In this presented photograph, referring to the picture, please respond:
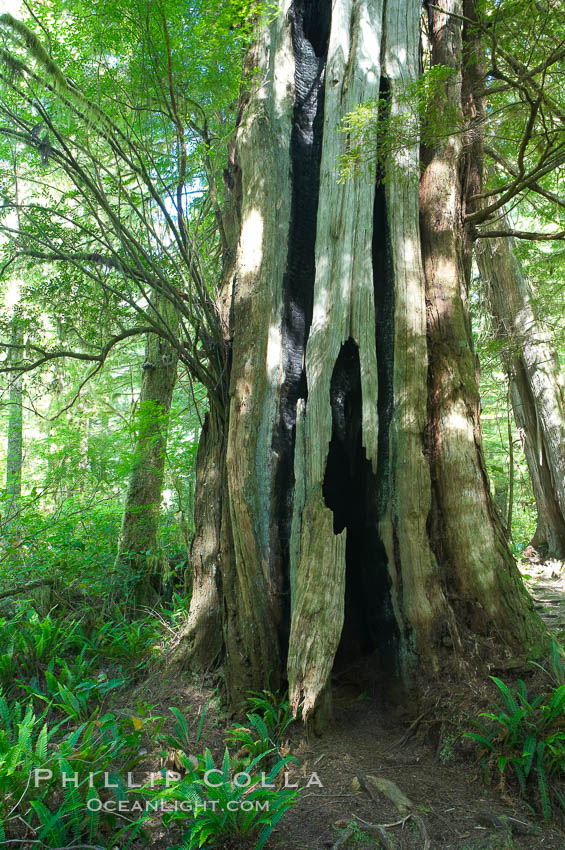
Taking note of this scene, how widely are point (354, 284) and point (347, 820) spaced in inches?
112

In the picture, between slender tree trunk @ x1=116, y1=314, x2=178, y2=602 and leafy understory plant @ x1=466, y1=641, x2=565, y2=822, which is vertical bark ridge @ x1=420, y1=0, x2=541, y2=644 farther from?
slender tree trunk @ x1=116, y1=314, x2=178, y2=602

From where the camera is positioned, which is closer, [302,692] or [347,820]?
[347,820]

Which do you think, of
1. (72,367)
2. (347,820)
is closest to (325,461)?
(347,820)

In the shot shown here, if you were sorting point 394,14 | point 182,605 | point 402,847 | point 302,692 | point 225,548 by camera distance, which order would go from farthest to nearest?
point 182,605, point 394,14, point 225,548, point 302,692, point 402,847

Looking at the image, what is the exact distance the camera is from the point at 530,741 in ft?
8.29

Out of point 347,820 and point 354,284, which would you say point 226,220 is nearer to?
point 354,284

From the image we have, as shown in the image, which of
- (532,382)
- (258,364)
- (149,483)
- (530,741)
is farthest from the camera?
(532,382)

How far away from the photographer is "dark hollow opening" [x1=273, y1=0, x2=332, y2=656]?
3387 mm

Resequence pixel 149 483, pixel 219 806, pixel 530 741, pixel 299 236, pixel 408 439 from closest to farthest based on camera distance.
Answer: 1. pixel 219 806
2. pixel 530 741
3. pixel 408 439
4. pixel 299 236
5. pixel 149 483

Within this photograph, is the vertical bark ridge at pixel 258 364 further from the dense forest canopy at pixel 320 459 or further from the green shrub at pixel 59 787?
the green shrub at pixel 59 787

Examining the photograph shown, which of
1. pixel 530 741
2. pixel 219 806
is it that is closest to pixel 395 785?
pixel 530 741

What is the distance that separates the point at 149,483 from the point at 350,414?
3.46m

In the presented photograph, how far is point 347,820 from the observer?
234 cm

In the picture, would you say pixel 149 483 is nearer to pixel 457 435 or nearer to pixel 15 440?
pixel 457 435
